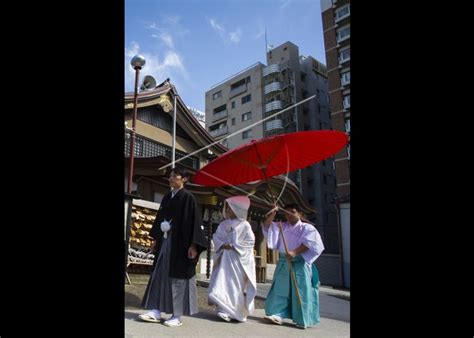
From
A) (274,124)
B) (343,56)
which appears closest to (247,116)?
(274,124)

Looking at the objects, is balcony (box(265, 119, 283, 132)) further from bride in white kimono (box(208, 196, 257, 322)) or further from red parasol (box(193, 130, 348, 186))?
bride in white kimono (box(208, 196, 257, 322))

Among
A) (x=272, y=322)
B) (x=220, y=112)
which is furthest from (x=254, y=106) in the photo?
(x=272, y=322)

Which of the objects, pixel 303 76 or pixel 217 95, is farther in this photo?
pixel 217 95

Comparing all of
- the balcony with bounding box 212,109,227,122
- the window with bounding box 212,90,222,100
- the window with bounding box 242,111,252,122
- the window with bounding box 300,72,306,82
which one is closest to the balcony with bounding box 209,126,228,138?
the balcony with bounding box 212,109,227,122

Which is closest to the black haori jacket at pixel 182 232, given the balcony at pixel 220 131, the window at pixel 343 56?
the window at pixel 343 56

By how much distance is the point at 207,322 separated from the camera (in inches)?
181

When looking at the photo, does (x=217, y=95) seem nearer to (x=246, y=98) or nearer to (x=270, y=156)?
(x=246, y=98)

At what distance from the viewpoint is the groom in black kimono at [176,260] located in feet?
14.7

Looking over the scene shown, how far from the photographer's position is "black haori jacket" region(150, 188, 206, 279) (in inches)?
180

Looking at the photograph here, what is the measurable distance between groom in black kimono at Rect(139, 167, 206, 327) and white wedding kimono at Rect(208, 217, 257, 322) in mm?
467

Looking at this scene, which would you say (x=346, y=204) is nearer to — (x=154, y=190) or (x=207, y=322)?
(x=154, y=190)

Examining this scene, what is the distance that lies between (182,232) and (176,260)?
35 cm

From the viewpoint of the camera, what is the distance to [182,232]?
4.65m
